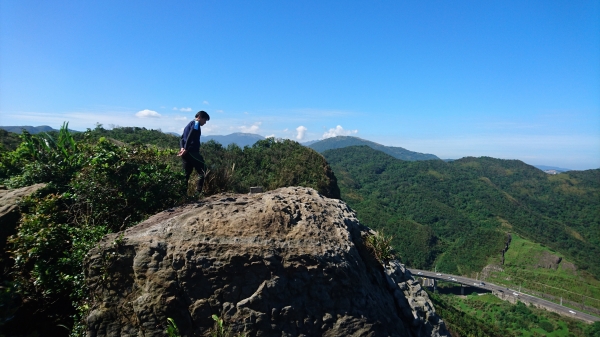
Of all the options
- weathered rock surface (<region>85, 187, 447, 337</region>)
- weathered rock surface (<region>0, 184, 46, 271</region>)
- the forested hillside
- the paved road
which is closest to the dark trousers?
weathered rock surface (<region>85, 187, 447, 337</region>)

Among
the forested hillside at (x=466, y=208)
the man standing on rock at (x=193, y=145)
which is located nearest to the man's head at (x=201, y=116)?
the man standing on rock at (x=193, y=145)

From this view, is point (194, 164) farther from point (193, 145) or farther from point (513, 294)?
point (513, 294)

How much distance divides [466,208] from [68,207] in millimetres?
127053

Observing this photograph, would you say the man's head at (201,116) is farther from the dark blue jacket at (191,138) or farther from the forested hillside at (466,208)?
the forested hillside at (466,208)

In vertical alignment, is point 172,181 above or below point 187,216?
above

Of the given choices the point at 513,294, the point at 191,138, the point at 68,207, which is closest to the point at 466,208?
the point at 513,294

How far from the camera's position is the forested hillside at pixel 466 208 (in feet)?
256

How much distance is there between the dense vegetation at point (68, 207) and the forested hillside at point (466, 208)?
66.4 metres

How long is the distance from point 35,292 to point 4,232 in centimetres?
146

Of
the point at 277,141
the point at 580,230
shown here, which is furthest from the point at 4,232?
the point at 580,230

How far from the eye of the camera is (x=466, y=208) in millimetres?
113188

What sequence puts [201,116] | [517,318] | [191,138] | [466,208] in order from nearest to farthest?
[191,138] → [201,116] → [517,318] → [466,208]

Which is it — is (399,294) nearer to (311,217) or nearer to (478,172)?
(311,217)

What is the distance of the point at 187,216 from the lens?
495 centimetres
